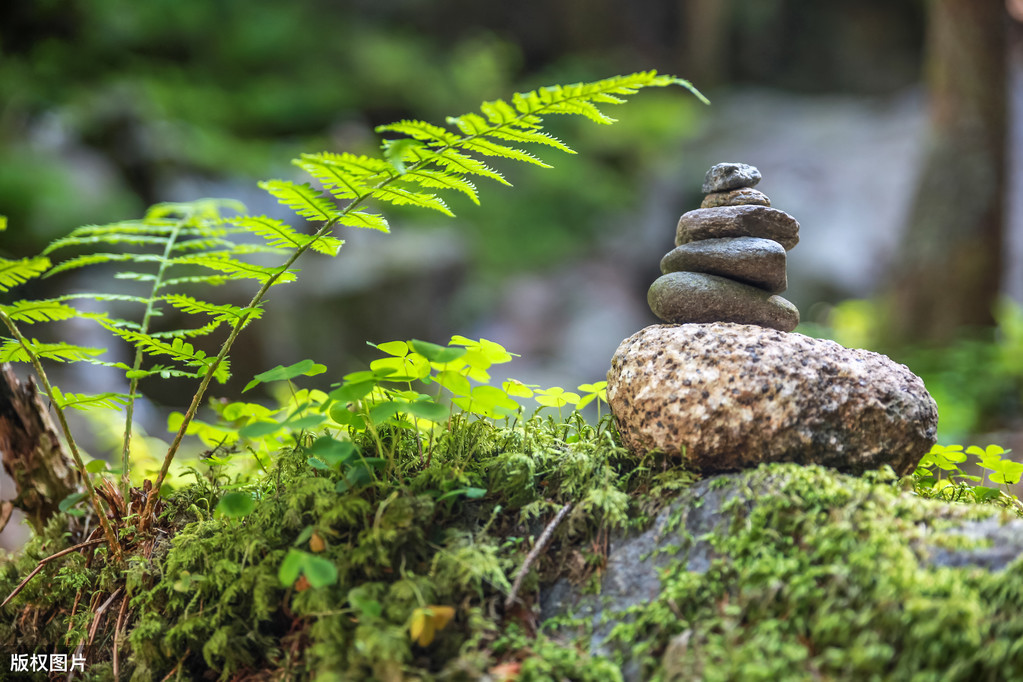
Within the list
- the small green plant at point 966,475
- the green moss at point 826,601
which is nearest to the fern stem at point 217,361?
the green moss at point 826,601

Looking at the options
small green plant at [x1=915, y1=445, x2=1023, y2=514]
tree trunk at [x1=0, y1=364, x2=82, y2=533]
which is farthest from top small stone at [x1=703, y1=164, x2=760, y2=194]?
tree trunk at [x1=0, y1=364, x2=82, y2=533]

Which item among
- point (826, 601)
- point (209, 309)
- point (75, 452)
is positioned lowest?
point (826, 601)

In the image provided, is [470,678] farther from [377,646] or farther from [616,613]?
[616,613]

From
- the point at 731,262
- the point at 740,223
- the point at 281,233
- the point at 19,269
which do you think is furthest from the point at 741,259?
the point at 19,269

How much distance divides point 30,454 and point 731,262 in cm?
233

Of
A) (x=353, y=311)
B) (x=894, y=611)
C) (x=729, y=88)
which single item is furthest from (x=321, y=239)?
(x=729, y=88)

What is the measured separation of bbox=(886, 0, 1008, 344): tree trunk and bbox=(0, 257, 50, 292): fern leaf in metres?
7.06

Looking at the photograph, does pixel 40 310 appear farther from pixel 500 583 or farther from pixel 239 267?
pixel 500 583

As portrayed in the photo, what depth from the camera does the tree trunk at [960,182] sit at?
19.2 feet

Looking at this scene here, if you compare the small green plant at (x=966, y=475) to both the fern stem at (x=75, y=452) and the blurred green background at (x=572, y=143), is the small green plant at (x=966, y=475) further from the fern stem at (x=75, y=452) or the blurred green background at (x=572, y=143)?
the blurred green background at (x=572, y=143)

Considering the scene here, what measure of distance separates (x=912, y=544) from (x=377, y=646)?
3.75ft

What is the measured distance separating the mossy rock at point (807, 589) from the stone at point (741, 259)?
0.67 meters

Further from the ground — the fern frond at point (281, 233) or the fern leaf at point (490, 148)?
Answer: the fern leaf at point (490, 148)

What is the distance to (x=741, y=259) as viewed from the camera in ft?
6.24
